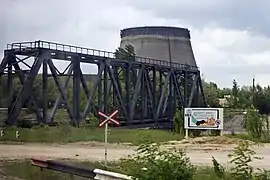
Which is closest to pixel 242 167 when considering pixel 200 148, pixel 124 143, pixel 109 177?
pixel 109 177

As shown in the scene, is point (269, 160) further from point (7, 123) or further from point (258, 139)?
point (7, 123)

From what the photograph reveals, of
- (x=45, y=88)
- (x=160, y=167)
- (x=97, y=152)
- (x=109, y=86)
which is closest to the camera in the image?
(x=160, y=167)

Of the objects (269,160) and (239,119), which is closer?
(269,160)

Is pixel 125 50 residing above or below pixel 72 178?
above

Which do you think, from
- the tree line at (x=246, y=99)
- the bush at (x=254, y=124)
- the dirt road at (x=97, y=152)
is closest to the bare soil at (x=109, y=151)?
the dirt road at (x=97, y=152)

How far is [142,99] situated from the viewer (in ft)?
246

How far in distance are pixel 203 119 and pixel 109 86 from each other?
30036 millimetres

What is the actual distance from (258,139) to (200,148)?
24.3 ft

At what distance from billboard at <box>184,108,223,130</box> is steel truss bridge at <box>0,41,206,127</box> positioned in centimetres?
1236

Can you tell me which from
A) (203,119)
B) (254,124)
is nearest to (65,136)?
(203,119)

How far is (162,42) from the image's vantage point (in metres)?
75.2

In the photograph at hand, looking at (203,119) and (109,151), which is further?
(203,119)

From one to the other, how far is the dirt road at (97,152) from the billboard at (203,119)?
531 centimetres

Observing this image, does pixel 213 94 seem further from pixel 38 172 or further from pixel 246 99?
pixel 38 172
